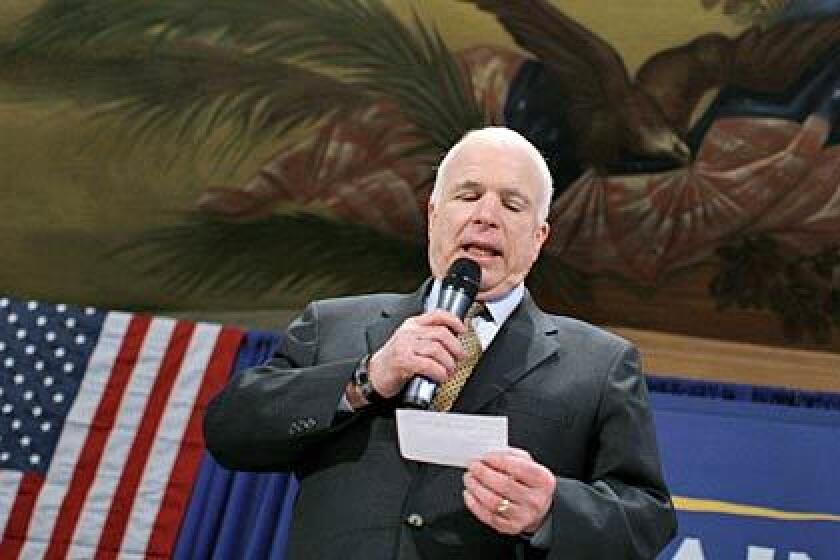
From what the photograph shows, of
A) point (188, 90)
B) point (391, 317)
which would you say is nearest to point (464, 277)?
point (391, 317)

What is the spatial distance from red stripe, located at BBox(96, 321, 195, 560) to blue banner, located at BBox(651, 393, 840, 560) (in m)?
2.29

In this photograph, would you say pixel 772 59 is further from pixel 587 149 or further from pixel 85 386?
pixel 85 386

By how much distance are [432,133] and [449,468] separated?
16.2ft

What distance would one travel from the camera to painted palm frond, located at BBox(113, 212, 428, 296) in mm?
7453

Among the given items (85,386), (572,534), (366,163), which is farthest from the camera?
(366,163)

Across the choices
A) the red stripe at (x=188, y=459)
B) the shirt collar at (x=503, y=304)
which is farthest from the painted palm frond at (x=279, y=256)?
the shirt collar at (x=503, y=304)

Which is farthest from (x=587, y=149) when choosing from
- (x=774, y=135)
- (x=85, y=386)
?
(x=85, y=386)

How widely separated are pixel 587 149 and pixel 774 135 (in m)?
0.89

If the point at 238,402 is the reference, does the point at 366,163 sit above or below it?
below

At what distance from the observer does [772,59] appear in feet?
22.8

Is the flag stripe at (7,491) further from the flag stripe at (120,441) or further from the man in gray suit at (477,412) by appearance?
the man in gray suit at (477,412)

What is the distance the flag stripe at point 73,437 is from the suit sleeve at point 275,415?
14.2 ft

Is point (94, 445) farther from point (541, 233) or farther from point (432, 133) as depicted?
point (541, 233)

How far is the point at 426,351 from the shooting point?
2234 mm
